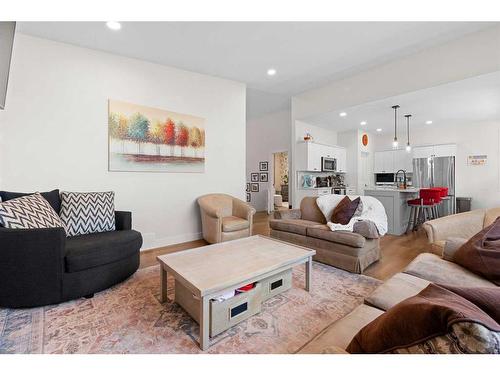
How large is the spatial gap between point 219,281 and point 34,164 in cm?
288

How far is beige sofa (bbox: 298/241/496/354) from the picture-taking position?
3.26 ft

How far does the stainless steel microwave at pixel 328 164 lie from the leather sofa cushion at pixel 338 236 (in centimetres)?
306

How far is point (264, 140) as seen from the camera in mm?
7160

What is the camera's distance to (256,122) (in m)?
7.36

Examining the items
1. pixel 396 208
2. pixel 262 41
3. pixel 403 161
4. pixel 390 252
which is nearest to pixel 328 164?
pixel 396 208

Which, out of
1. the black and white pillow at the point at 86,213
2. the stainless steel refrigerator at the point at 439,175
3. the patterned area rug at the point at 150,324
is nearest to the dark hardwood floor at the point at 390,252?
the patterned area rug at the point at 150,324

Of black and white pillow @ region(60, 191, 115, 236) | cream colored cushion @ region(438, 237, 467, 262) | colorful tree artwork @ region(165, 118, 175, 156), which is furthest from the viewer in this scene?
colorful tree artwork @ region(165, 118, 175, 156)

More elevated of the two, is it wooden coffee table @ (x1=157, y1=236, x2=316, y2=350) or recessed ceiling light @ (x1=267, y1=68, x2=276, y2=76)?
recessed ceiling light @ (x1=267, y1=68, x2=276, y2=76)

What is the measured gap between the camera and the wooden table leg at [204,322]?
1.41 metres

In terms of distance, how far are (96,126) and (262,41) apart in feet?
8.36

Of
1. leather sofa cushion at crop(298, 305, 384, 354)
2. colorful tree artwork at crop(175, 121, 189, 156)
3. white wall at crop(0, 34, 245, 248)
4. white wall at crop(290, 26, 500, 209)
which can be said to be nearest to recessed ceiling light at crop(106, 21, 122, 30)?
white wall at crop(0, 34, 245, 248)

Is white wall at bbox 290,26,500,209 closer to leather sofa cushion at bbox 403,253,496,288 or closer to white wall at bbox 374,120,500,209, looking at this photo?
leather sofa cushion at bbox 403,253,496,288

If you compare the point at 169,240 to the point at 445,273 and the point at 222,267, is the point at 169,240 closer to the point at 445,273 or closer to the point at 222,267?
the point at 222,267

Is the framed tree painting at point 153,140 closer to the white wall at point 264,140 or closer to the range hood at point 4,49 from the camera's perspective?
the range hood at point 4,49
